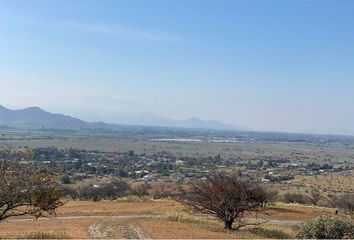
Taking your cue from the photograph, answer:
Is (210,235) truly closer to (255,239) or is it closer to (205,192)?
(255,239)

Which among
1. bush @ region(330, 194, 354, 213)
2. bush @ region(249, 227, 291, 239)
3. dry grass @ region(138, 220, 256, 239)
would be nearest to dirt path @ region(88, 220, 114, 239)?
dry grass @ region(138, 220, 256, 239)

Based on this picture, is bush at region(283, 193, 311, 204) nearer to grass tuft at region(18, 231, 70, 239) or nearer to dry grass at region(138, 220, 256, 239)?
dry grass at region(138, 220, 256, 239)

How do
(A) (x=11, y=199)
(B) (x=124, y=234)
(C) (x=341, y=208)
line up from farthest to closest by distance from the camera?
(C) (x=341, y=208), (B) (x=124, y=234), (A) (x=11, y=199)

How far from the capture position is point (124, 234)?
71.1 feet

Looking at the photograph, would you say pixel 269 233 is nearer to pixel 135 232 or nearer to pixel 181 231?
pixel 181 231

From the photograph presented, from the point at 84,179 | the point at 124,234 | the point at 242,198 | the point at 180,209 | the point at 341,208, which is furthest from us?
the point at 84,179

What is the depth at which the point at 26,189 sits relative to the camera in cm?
1823

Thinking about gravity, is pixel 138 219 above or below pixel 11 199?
below

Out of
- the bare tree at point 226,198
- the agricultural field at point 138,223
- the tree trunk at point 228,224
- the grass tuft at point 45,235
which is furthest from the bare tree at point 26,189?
the tree trunk at point 228,224

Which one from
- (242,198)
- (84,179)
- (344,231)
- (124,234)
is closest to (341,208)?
(242,198)

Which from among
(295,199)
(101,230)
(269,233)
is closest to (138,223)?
(101,230)

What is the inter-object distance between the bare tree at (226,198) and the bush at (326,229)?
520cm

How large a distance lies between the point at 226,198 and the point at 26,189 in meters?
12.8

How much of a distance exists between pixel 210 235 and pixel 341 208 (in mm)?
25184
